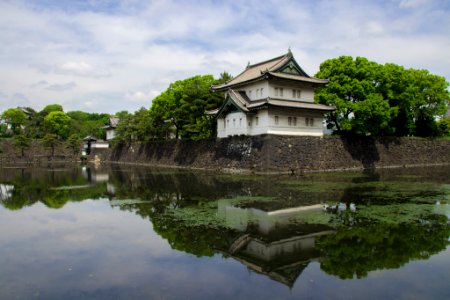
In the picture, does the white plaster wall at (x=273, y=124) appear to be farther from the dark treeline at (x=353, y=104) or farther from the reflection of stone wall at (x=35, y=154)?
the reflection of stone wall at (x=35, y=154)

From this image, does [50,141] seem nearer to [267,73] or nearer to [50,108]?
[50,108]

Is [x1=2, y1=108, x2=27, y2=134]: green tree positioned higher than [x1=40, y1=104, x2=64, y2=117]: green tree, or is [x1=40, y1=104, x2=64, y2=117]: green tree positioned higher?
[x1=40, y1=104, x2=64, y2=117]: green tree

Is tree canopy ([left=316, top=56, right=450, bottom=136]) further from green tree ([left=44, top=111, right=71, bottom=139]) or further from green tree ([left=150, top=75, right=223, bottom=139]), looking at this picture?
green tree ([left=44, top=111, right=71, bottom=139])

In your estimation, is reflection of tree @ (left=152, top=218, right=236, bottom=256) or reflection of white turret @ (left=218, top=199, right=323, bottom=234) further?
Result: reflection of white turret @ (left=218, top=199, right=323, bottom=234)

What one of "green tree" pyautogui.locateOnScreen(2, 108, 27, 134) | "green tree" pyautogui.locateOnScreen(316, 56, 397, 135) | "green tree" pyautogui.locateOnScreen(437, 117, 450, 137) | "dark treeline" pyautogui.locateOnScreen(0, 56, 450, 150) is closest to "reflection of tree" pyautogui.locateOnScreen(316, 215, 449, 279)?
"green tree" pyautogui.locateOnScreen(316, 56, 397, 135)

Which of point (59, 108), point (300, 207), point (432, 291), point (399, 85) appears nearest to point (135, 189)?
point (300, 207)

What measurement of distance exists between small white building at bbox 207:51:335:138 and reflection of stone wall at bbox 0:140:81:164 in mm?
41465

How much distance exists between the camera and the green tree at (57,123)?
70375mm

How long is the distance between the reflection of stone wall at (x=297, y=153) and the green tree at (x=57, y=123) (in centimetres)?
3109

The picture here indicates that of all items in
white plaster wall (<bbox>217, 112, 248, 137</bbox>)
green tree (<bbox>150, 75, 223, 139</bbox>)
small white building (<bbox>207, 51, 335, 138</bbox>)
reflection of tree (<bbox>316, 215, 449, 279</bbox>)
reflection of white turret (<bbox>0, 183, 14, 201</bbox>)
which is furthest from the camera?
green tree (<bbox>150, 75, 223, 139</bbox>)

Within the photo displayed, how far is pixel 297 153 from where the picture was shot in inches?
1278

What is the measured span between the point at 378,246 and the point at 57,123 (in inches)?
2805

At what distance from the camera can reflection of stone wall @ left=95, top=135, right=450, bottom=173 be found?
103 ft

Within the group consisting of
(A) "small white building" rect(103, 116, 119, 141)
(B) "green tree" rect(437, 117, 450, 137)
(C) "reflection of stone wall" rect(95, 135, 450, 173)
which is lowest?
(C) "reflection of stone wall" rect(95, 135, 450, 173)
